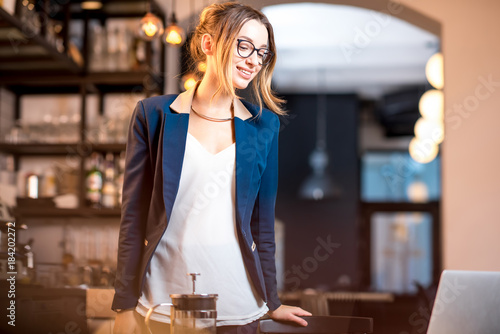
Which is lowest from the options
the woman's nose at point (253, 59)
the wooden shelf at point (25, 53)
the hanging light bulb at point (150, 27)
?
the woman's nose at point (253, 59)

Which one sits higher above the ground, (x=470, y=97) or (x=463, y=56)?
(x=463, y=56)

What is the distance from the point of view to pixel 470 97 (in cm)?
370

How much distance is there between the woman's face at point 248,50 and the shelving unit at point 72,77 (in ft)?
9.17

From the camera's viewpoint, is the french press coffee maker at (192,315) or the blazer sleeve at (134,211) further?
the blazer sleeve at (134,211)

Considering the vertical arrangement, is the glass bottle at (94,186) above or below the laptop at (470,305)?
above

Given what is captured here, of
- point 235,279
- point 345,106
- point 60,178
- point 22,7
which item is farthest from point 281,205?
point 235,279

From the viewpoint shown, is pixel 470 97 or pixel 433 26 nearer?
pixel 470 97

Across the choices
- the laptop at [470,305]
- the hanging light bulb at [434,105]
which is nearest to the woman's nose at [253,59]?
the laptop at [470,305]

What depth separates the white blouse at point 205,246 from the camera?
1.25 m

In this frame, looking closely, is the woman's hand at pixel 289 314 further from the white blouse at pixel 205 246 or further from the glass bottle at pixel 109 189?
the glass bottle at pixel 109 189

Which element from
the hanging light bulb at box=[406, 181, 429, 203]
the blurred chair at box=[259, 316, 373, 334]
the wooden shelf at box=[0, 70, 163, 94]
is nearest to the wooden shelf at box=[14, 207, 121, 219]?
the wooden shelf at box=[0, 70, 163, 94]

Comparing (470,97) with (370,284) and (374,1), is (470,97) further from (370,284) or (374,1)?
(370,284)

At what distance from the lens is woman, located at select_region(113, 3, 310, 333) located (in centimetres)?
124

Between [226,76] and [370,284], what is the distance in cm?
888
